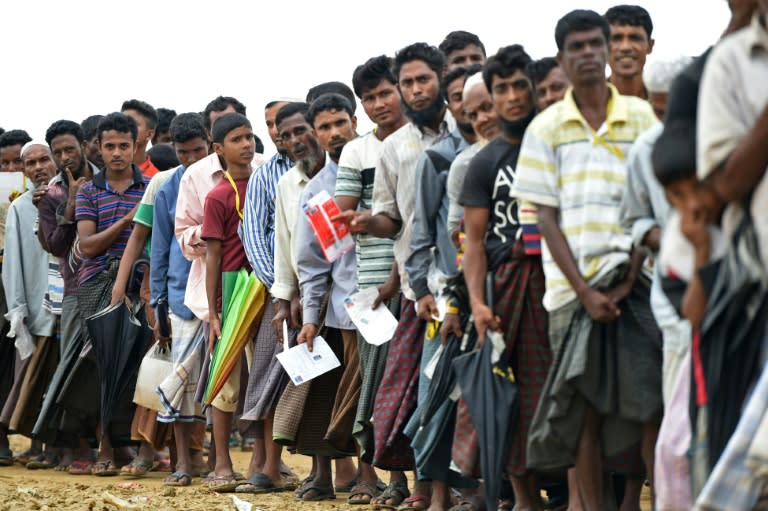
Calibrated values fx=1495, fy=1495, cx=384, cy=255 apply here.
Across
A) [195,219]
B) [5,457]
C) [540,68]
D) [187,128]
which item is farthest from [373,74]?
[5,457]

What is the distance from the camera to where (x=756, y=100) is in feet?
13.5

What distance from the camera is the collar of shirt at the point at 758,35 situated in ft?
13.5

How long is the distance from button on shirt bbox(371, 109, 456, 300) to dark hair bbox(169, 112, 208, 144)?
3108 mm

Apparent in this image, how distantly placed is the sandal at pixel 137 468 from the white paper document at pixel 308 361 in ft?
7.85

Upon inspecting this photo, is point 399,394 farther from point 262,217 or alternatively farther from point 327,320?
point 262,217

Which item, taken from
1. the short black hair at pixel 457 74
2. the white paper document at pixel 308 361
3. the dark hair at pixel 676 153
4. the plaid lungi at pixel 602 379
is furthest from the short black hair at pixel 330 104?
the dark hair at pixel 676 153

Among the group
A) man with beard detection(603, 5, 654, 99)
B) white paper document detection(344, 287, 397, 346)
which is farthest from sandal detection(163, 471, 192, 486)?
man with beard detection(603, 5, 654, 99)

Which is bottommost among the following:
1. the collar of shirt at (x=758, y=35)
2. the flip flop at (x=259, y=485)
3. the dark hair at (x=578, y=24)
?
the flip flop at (x=259, y=485)

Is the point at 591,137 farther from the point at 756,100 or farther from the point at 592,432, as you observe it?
the point at 756,100

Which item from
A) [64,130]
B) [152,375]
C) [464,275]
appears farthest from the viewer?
[64,130]

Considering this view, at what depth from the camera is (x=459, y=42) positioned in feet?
30.7

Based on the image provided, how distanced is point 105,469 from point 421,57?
170 inches

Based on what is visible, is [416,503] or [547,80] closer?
[547,80]

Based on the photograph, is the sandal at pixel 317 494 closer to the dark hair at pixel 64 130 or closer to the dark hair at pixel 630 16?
the dark hair at pixel 630 16
